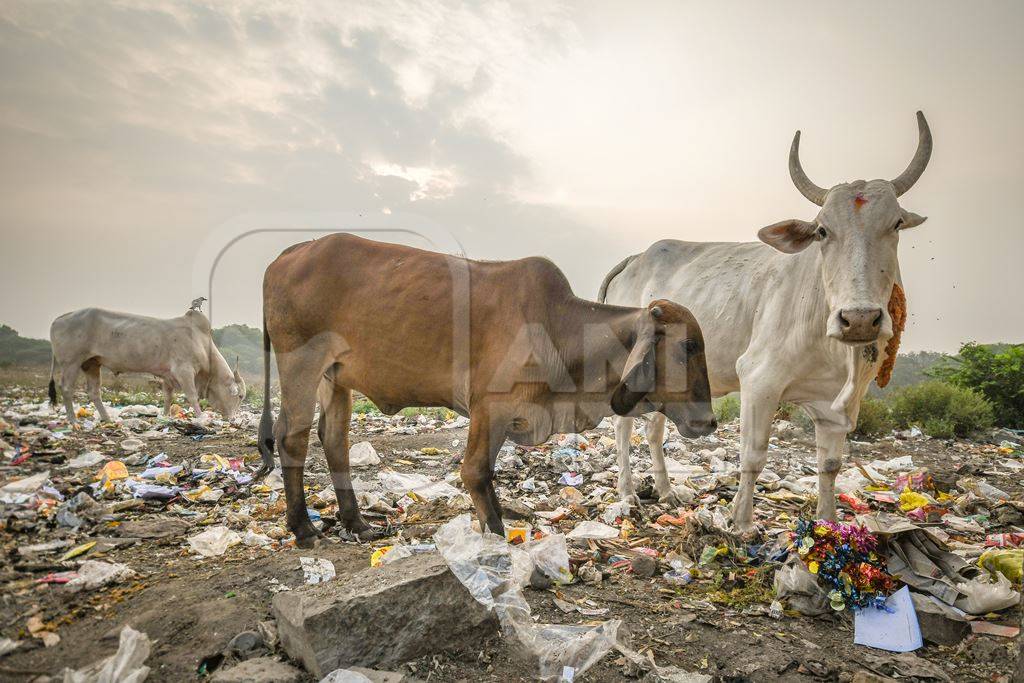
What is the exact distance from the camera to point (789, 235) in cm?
392

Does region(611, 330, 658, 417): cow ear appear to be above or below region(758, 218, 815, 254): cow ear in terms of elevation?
below

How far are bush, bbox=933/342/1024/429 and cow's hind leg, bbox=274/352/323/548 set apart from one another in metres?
11.9

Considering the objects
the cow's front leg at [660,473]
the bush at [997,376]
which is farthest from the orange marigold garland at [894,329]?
the bush at [997,376]

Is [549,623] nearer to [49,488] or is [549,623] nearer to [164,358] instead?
[49,488]

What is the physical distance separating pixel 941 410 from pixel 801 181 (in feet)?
26.3

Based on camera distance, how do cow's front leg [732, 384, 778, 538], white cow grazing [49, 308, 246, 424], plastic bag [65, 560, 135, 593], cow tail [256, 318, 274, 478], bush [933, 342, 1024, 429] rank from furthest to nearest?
1. bush [933, 342, 1024, 429]
2. white cow grazing [49, 308, 246, 424]
3. cow tail [256, 318, 274, 478]
4. cow's front leg [732, 384, 778, 538]
5. plastic bag [65, 560, 135, 593]

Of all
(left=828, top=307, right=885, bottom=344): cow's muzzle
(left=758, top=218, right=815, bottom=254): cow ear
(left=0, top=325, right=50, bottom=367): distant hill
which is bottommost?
(left=0, top=325, right=50, bottom=367): distant hill

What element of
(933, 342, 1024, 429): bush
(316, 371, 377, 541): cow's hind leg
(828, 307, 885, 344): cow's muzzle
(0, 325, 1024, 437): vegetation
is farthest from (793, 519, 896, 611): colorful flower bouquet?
(933, 342, 1024, 429): bush

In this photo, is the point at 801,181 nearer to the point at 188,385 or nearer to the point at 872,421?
the point at 872,421

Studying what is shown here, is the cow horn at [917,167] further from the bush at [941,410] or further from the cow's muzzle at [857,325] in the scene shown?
the bush at [941,410]

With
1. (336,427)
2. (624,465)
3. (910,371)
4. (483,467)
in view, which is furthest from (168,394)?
(910,371)

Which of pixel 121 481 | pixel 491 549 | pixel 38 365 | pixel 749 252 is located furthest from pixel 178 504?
pixel 38 365

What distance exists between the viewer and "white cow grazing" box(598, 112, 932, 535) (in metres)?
3.39

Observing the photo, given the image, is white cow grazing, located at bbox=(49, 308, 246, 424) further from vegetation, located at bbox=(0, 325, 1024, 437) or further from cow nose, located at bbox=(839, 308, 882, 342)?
cow nose, located at bbox=(839, 308, 882, 342)
